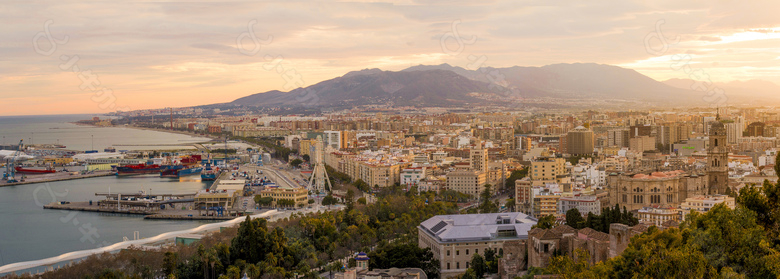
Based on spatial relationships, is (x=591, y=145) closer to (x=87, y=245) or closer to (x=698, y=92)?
(x=87, y=245)

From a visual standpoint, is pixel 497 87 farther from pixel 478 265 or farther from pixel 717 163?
pixel 478 265

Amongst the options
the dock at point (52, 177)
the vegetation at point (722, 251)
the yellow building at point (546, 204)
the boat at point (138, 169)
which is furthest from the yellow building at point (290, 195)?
the vegetation at point (722, 251)

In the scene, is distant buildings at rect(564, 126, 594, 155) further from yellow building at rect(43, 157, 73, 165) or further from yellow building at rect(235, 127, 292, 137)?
yellow building at rect(235, 127, 292, 137)

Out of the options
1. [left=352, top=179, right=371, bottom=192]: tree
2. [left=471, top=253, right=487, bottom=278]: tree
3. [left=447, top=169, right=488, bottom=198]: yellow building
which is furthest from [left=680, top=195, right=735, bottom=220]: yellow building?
[left=352, top=179, right=371, bottom=192]: tree

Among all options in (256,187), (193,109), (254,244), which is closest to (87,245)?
(254,244)

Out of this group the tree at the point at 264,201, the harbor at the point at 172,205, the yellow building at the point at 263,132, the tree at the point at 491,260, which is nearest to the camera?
the tree at the point at 491,260

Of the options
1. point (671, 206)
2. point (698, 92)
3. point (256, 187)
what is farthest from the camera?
point (698, 92)

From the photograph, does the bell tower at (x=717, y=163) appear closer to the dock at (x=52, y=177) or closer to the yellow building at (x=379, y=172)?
the yellow building at (x=379, y=172)
